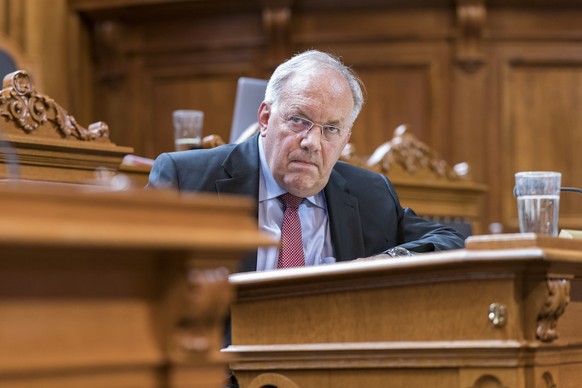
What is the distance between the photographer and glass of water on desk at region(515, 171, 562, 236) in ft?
7.62

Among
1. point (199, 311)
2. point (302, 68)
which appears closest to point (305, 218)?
point (302, 68)

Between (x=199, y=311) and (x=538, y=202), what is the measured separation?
120 centimetres

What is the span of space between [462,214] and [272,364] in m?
2.84

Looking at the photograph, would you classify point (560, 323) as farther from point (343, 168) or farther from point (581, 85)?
point (581, 85)

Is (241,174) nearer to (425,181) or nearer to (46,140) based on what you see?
(46,140)

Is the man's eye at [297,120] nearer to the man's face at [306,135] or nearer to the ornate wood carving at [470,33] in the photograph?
the man's face at [306,135]

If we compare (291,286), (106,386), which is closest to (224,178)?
(291,286)

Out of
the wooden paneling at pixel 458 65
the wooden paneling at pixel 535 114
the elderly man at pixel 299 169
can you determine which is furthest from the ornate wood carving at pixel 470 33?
the elderly man at pixel 299 169

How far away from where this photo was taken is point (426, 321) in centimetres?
220

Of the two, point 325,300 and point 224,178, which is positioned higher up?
point 224,178

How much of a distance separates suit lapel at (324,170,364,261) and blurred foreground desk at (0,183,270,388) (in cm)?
195

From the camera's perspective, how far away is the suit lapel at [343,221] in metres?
3.33

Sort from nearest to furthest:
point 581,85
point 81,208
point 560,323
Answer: point 81,208, point 560,323, point 581,85

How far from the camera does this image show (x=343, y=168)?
371cm
